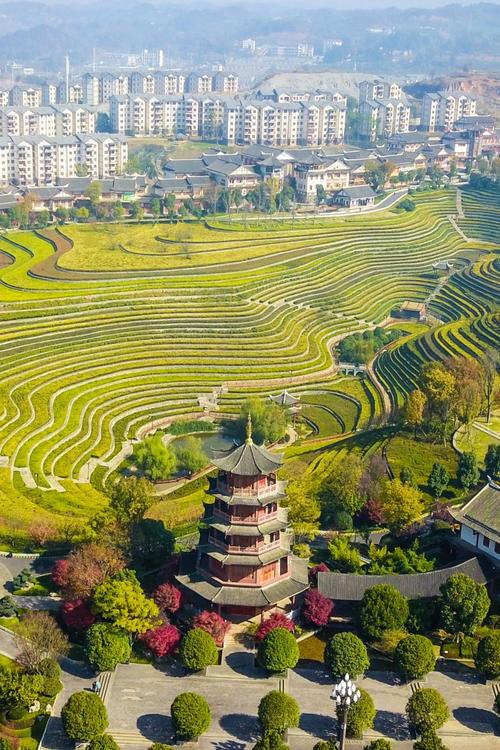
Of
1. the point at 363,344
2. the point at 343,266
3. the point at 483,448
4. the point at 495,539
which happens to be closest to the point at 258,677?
the point at 495,539

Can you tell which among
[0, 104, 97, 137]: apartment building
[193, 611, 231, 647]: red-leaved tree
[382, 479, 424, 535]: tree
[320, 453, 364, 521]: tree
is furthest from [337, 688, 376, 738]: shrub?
[0, 104, 97, 137]: apartment building

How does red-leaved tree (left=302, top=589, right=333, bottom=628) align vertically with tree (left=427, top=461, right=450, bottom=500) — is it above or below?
below

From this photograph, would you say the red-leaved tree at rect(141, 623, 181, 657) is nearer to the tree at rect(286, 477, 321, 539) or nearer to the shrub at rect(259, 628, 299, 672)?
the shrub at rect(259, 628, 299, 672)

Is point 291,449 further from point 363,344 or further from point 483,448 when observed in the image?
point 363,344

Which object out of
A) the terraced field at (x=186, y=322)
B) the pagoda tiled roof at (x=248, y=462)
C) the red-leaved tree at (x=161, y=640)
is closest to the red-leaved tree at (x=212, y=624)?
the red-leaved tree at (x=161, y=640)

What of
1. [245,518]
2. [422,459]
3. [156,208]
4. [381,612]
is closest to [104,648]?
[245,518]
